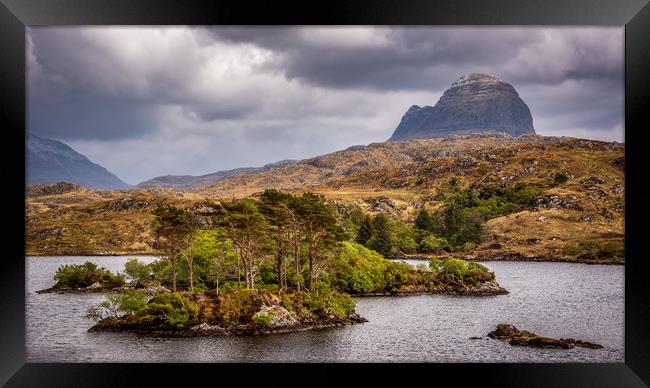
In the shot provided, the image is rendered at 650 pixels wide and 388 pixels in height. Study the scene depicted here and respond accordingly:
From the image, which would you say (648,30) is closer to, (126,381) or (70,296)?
(126,381)

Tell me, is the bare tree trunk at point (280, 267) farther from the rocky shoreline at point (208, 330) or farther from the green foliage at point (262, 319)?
the green foliage at point (262, 319)

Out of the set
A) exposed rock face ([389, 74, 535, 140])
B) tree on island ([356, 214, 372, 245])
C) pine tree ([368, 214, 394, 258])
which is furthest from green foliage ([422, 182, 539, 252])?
exposed rock face ([389, 74, 535, 140])

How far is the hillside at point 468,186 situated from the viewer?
2297 inches

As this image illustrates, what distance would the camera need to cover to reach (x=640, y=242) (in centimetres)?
854

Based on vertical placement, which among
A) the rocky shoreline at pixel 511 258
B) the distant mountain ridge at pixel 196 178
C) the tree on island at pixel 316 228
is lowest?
the rocky shoreline at pixel 511 258

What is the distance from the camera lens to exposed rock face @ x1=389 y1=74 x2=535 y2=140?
530ft

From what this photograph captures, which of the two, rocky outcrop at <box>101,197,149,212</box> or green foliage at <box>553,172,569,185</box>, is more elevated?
green foliage at <box>553,172,569,185</box>

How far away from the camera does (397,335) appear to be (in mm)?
20250

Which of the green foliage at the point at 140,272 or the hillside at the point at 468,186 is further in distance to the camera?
the hillside at the point at 468,186

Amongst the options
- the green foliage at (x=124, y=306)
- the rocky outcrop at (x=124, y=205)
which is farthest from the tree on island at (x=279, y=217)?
the rocky outcrop at (x=124, y=205)

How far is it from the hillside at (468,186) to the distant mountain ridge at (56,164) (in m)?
2.62

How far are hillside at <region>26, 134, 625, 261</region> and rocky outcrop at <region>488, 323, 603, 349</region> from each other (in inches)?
1343

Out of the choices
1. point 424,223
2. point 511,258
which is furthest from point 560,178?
point 424,223

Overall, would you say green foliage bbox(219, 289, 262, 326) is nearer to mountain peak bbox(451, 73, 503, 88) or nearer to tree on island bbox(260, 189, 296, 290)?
tree on island bbox(260, 189, 296, 290)
